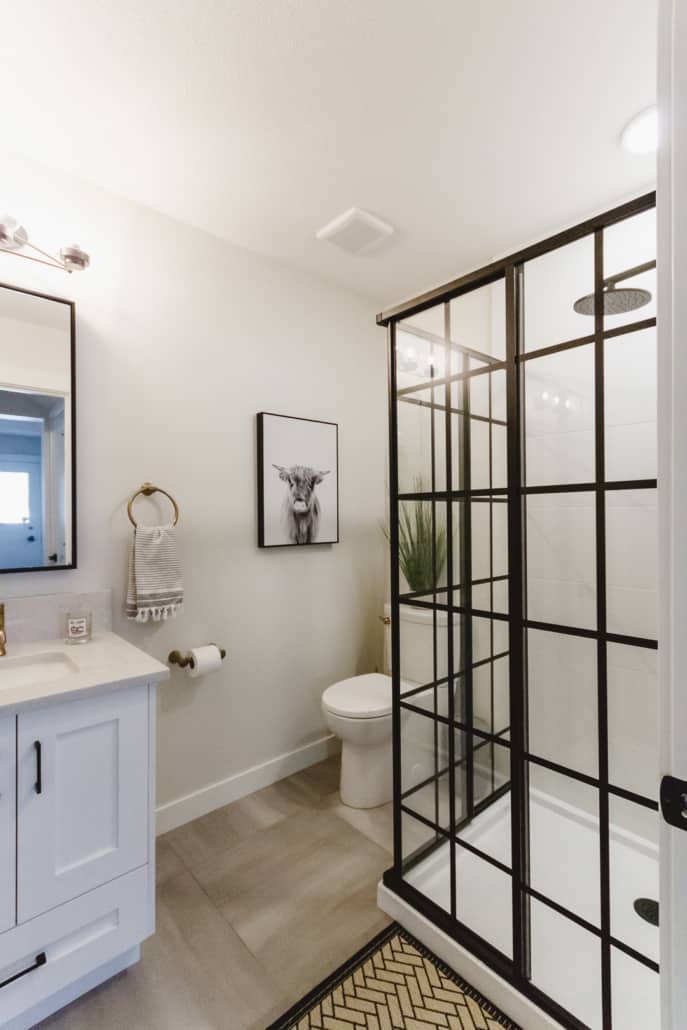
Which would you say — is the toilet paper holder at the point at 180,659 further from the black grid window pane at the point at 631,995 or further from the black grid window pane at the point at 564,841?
the black grid window pane at the point at 631,995

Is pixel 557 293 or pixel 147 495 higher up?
pixel 557 293

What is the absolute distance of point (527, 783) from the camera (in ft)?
4.26

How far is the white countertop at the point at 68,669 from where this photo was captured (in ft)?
4.12

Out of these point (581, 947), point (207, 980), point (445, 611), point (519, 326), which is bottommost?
point (207, 980)

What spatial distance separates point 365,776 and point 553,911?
1.07 metres

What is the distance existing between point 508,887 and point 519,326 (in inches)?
59.8

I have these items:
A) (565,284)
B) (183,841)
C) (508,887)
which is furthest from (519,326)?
(183,841)

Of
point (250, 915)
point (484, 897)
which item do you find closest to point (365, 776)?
point (250, 915)

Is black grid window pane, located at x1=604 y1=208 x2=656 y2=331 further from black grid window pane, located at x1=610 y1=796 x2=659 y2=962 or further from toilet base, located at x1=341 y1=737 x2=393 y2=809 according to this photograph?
toilet base, located at x1=341 y1=737 x2=393 y2=809

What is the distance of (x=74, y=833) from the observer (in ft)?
4.27

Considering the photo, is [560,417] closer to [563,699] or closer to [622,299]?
[622,299]

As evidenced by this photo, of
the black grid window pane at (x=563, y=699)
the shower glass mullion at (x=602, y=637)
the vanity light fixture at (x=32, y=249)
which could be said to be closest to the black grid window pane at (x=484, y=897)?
the shower glass mullion at (x=602, y=637)

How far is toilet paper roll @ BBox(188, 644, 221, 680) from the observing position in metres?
2.04

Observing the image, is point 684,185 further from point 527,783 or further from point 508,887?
point 508,887
